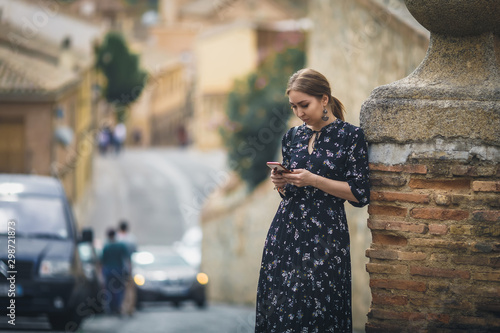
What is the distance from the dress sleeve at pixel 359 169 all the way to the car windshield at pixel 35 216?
20.2 feet

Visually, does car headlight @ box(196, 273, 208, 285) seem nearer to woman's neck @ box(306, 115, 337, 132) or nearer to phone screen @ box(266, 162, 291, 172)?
woman's neck @ box(306, 115, 337, 132)

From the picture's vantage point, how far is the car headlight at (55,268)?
9.38 metres

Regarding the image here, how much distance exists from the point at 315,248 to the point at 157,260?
15.0m

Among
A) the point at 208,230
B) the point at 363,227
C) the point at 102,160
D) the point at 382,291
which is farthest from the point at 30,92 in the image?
the point at 102,160

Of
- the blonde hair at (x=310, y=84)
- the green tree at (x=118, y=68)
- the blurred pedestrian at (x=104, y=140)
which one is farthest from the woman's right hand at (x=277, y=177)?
the green tree at (x=118, y=68)

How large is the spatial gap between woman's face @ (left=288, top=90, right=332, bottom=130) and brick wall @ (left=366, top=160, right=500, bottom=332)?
0.44 metres

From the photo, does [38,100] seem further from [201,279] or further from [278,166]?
[278,166]

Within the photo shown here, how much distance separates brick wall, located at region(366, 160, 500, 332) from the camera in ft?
14.7

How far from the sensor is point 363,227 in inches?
481

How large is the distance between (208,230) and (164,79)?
1849 inches

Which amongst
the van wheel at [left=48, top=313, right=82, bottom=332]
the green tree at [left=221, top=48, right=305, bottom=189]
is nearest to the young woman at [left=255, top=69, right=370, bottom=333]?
the van wheel at [left=48, top=313, right=82, bottom=332]

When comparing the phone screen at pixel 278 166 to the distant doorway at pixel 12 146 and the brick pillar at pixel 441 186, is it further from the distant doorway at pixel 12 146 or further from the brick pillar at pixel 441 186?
the distant doorway at pixel 12 146

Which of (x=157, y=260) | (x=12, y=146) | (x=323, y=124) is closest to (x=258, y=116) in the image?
(x=12, y=146)

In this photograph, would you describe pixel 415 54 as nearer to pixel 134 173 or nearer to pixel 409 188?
pixel 409 188
